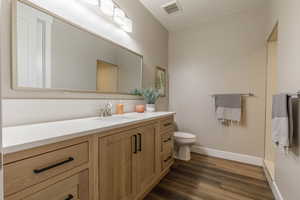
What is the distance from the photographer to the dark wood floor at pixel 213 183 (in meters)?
1.58

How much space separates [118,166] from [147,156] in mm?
454

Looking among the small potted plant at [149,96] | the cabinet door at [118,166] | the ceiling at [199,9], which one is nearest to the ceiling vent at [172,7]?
the ceiling at [199,9]

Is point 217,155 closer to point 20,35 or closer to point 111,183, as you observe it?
point 111,183

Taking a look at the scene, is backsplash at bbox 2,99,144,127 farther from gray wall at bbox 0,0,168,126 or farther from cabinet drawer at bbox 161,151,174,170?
cabinet drawer at bbox 161,151,174,170

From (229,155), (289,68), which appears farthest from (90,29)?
(229,155)

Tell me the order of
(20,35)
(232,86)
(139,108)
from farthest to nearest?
(232,86) < (139,108) < (20,35)

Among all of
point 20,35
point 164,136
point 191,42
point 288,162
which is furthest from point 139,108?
point 191,42

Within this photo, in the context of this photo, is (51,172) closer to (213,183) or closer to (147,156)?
(147,156)

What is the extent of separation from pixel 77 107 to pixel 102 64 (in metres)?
0.59

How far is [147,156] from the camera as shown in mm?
1520

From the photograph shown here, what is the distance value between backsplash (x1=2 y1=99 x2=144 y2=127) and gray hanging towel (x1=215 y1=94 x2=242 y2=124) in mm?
2040

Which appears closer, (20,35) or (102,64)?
(20,35)

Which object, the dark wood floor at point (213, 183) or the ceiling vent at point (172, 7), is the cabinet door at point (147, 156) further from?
the ceiling vent at point (172, 7)

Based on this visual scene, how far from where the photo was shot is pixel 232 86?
247 centimetres
